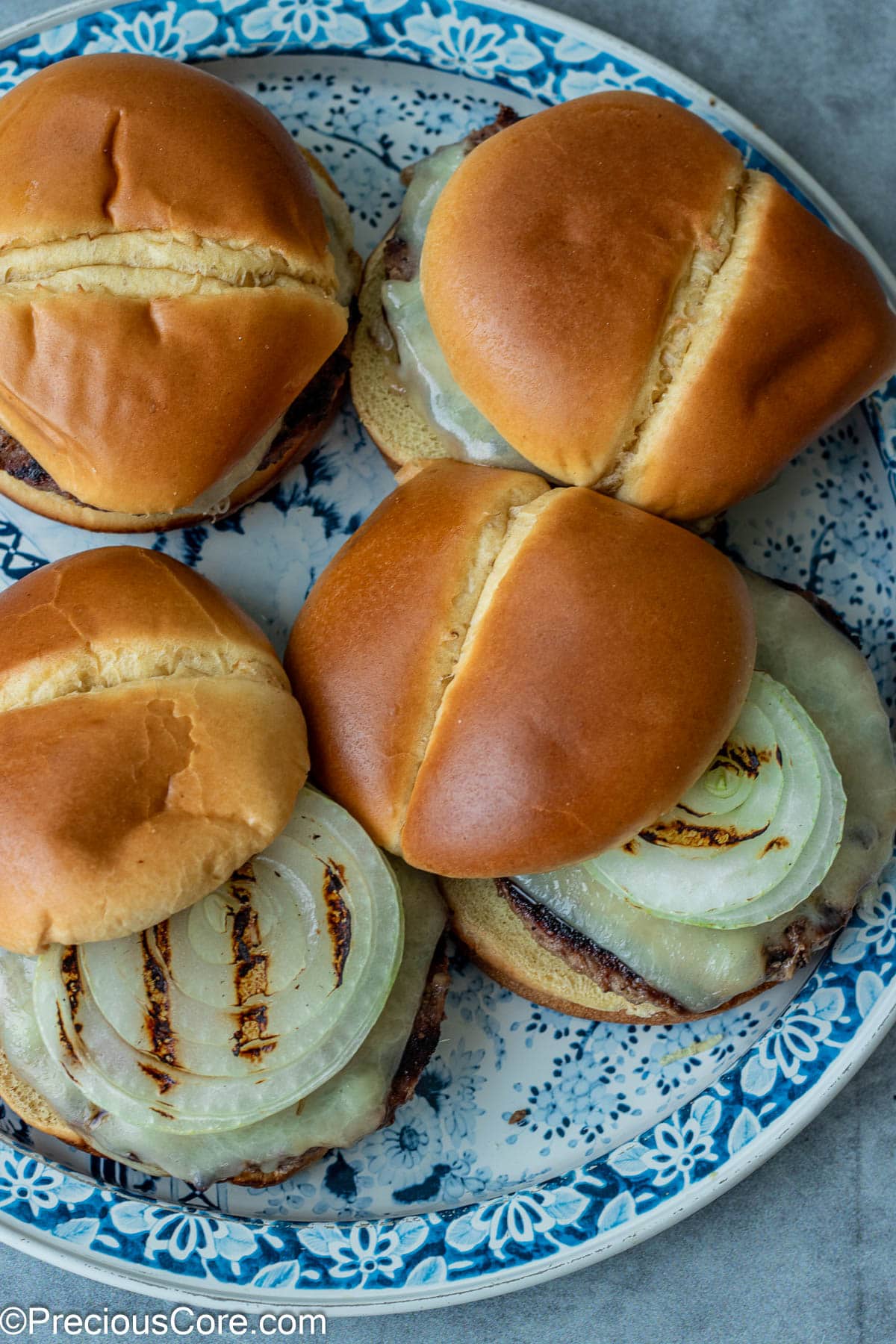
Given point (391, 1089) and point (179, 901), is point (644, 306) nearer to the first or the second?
point (179, 901)

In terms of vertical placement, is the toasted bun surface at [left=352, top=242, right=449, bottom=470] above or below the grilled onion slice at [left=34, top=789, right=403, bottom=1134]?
above

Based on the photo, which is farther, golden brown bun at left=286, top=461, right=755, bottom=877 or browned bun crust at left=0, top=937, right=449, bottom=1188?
browned bun crust at left=0, top=937, right=449, bottom=1188

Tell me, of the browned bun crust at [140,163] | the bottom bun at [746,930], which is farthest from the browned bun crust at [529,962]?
the browned bun crust at [140,163]

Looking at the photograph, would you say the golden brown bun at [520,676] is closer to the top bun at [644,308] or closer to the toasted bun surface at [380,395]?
the top bun at [644,308]

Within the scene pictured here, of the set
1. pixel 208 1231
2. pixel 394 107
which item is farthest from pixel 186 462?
pixel 208 1231

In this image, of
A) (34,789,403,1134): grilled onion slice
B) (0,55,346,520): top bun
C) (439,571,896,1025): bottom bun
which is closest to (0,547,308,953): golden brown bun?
(34,789,403,1134): grilled onion slice

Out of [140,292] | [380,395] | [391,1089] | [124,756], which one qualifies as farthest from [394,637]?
[391,1089]

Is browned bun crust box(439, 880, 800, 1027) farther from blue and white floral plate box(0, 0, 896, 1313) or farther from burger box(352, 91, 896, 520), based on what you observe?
burger box(352, 91, 896, 520)
